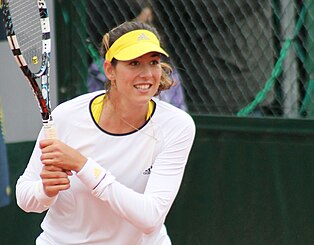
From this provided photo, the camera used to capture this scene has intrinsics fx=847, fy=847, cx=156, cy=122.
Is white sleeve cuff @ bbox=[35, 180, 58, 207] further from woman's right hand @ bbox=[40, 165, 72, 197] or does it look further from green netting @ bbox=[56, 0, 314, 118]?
green netting @ bbox=[56, 0, 314, 118]

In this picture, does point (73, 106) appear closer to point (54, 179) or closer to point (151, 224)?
point (54, 179)

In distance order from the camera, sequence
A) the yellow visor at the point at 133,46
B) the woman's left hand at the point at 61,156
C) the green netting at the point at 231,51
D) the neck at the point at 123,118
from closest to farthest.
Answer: the woman's left hand at the point at 61,156 → the yellow visor at the point at 133,46 → the neck at the point at 123,118 → the green netting at the point at 231,51

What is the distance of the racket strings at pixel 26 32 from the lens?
340cm

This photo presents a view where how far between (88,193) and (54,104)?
80.8 inches

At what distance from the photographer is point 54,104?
17.1 feet

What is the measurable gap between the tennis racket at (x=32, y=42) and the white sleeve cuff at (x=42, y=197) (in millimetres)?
189

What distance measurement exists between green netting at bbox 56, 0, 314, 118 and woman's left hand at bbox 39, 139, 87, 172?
6.54 feet

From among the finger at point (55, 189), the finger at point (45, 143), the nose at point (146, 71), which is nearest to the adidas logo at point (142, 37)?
the nose at point (146, 71)

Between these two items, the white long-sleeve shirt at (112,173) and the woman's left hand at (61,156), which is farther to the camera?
the white long-sleeve shirt at (112,173)

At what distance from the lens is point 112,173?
10.5ft

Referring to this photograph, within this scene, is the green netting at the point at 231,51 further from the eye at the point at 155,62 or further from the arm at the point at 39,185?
the arm at the point at 39,185

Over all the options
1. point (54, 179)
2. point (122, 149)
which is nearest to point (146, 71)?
point (122, 149)

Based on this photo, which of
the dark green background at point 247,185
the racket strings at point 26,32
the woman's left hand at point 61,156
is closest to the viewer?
the woman's left hand at point 61,156

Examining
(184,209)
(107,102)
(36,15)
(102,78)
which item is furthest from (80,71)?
(107,102)
